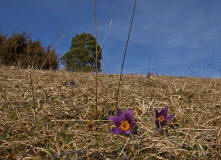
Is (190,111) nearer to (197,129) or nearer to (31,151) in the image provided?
(197,129)

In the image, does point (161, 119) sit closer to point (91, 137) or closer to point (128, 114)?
point (128, 114)

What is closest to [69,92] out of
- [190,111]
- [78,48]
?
[190,111]

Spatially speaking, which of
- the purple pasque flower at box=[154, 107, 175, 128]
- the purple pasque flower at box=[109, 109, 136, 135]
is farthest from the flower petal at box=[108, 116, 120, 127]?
the purple pasque flower at box=[154, 107, 175, 128]

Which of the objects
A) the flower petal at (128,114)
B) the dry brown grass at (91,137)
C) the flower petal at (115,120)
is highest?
the flower petal at (128,114)

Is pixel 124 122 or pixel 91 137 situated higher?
pixel 124 122

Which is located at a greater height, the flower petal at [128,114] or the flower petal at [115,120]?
the flower petal at [128,114]

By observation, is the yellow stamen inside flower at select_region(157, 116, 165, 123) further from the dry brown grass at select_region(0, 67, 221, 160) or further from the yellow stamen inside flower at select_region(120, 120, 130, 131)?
the yellow stamen inside flower at select_region(120, 120, 130, 131)

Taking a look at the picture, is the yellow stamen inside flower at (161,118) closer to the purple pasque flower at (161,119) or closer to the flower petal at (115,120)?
the purple pasque flower at (161,119)

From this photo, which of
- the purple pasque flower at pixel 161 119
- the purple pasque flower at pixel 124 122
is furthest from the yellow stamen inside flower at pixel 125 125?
the purple pasque flower at pixel 161 119

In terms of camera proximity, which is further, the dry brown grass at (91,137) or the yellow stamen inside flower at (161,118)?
the yellow stamen inside flower at (161,118)

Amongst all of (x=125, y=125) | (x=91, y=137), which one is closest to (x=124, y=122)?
(x=125, y=125)

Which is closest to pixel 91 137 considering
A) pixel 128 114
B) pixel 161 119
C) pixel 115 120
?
pixel 115 120

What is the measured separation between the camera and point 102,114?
6.04 feet

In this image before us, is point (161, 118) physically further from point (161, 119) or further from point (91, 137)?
point (91, 137)
